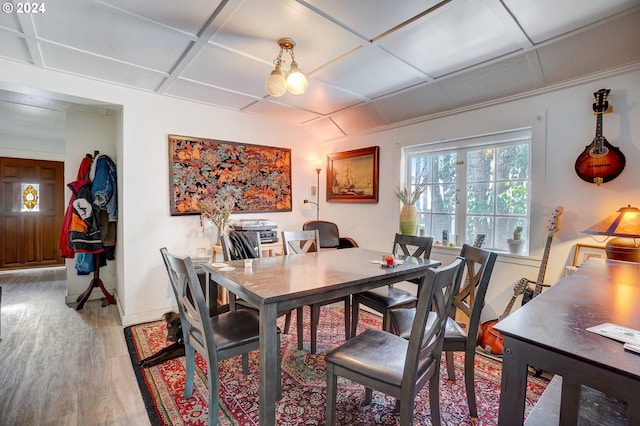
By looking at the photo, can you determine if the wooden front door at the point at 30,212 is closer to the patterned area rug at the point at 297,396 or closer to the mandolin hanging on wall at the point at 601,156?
the patterned area rug at the point at 297,396

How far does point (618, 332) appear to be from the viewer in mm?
833

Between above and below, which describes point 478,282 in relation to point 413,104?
below

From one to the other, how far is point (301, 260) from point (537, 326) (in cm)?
157

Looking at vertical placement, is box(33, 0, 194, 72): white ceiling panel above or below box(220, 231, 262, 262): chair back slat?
above

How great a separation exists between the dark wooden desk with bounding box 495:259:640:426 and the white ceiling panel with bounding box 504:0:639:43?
5.22 ft

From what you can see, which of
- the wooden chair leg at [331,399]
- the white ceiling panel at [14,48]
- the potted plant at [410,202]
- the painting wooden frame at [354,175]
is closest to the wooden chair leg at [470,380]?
the wooden chair leg at [331,399]

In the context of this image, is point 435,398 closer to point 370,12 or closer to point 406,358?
point 406,358

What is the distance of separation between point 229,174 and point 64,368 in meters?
2.36

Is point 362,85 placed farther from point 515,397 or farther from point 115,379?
point 115,379

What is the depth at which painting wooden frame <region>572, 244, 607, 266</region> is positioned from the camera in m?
2.18

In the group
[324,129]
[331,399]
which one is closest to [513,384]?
[331,399]

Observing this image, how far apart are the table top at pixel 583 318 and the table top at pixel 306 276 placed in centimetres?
80

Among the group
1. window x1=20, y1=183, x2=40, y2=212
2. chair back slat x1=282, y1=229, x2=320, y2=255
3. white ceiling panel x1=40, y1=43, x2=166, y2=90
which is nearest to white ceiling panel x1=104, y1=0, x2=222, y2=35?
white ceiling panel x1=40, y1=43, x2=166, y2=90

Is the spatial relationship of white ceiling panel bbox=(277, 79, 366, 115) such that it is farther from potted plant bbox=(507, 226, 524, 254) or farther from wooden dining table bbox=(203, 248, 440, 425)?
potted plant bbox=(507, 226, 524, 254)
